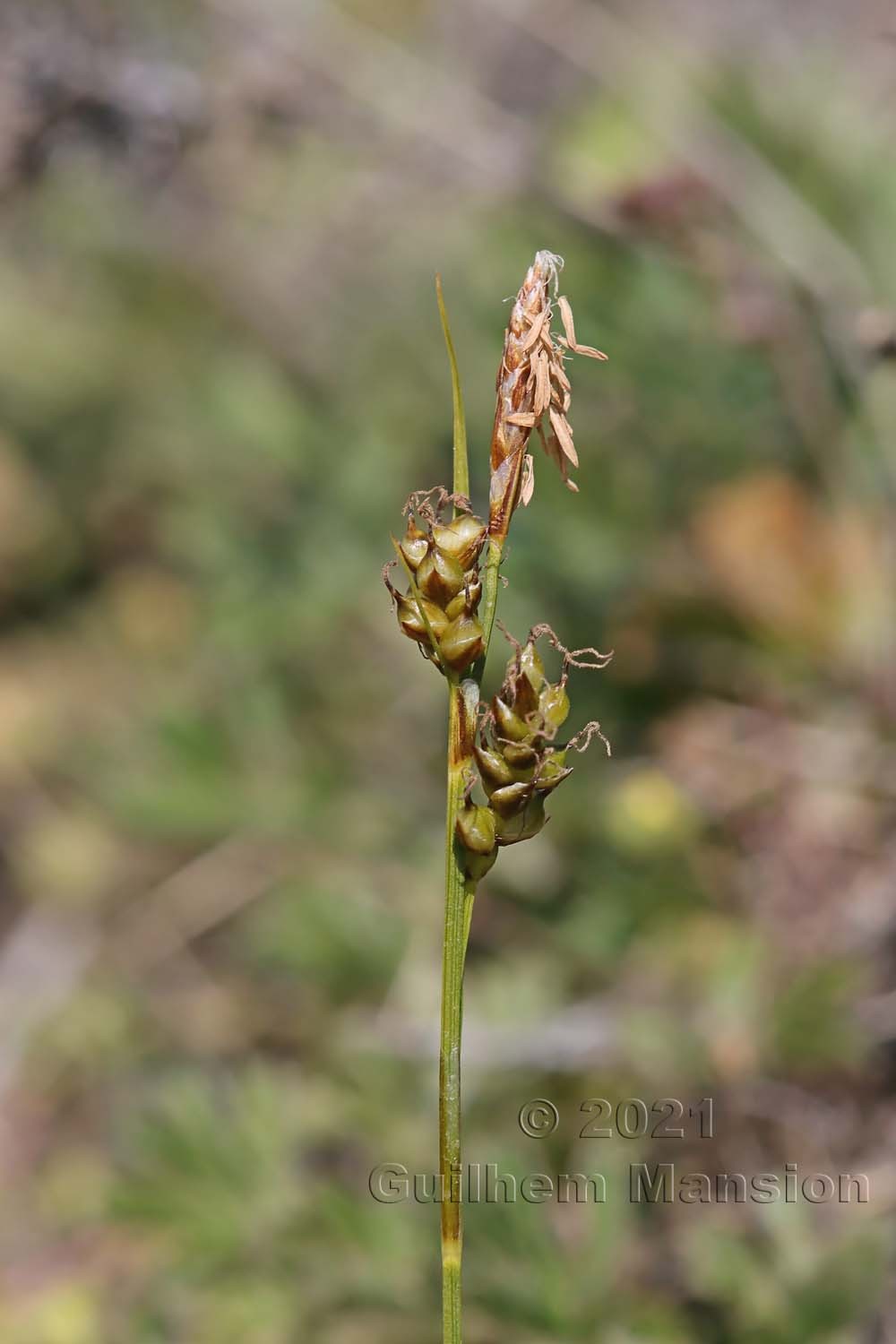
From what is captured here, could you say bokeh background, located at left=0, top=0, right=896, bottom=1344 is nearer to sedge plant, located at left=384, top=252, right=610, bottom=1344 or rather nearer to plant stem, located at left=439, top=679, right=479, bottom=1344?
plant stem, located at left=439, top=679, right=479, bottom=1344

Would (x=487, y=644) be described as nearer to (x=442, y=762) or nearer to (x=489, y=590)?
(x=489, y=590)

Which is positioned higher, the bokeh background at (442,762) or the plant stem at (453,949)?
the bokeh background at (442,762)

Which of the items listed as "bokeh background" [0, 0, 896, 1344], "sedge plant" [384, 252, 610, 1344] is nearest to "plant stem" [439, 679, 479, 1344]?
"sedge plant" [384, 252, 610, 1344]

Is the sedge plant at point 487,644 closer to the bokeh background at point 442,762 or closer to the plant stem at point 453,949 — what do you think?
the plant stem at point 453,949

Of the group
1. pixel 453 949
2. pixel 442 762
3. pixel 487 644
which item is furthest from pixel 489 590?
pixel 442 762

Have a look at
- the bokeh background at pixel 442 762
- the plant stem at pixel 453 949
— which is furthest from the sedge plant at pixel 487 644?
the bokeh background at pixel 442 762

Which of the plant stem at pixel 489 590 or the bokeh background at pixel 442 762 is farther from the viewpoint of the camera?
the bokeh background at pixel 442 762
